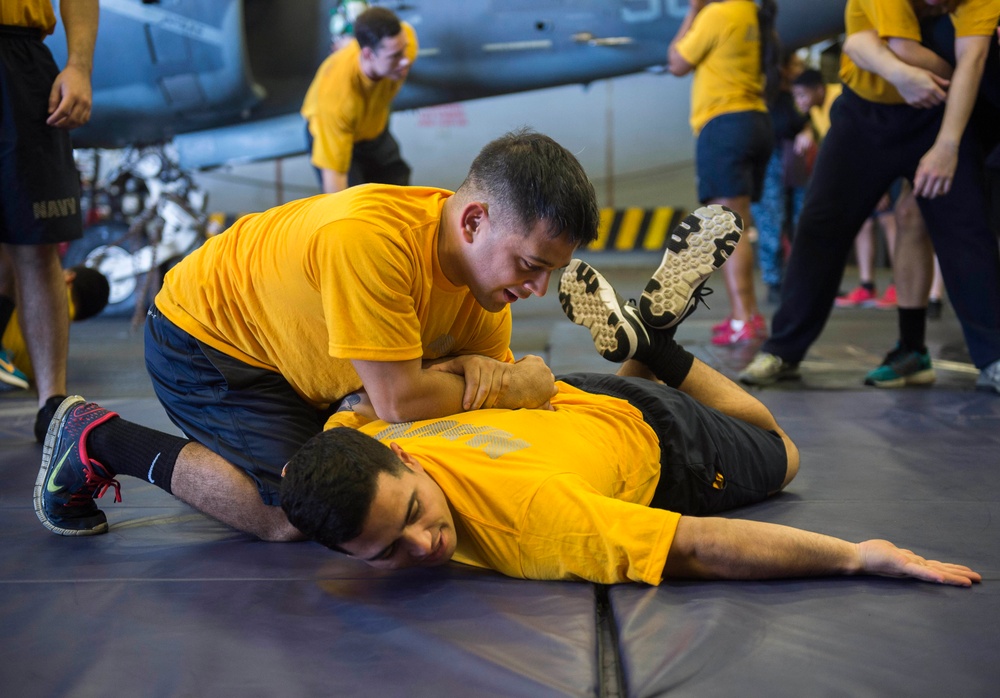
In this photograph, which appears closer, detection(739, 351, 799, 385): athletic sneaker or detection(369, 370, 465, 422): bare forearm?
detection(369, 370, 465, 422): bare forearm

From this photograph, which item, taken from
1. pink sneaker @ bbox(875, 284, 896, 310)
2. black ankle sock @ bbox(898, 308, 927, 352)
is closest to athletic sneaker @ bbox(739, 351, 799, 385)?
black ankle sock @ bbox(898, 308, 927, 352)

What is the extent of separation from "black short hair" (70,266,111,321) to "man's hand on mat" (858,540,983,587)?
2844 mm

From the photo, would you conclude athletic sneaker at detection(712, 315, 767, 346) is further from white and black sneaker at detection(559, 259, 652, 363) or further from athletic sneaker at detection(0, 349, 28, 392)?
athletic sneaker at detection(0, 349, 28, 392)

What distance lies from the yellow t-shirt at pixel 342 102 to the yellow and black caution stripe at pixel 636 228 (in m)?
4.02

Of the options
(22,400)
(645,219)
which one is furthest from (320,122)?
(645,219)

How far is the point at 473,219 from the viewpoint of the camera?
5.14 feet

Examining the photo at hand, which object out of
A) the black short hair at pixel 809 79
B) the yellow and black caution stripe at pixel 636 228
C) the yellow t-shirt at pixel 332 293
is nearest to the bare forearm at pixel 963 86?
the yellow t-shirt at pixel 332 293

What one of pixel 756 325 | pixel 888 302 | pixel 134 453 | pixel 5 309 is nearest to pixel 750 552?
pixel 134 453

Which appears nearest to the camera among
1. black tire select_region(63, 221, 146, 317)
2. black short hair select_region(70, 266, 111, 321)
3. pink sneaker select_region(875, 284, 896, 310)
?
black short hair select_region(70, 266, 111, 321)

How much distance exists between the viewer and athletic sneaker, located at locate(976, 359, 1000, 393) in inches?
111

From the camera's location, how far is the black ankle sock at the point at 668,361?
1997 millimetres

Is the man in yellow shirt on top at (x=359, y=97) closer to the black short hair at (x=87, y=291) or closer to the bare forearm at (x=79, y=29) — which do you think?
the black short hair at (x=87, y=291)

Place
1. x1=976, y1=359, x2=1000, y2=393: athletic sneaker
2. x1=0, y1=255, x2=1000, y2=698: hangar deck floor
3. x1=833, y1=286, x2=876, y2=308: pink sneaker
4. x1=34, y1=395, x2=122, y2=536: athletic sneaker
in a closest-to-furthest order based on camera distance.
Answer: x1=0, y1=255, x2=1000, y2=698: hangar deck floor
x1=34, y1=395, x2=122, y2=536: athletic sneaker
x1=976, y1=359, x2=1000, y2=393: athletic sneaker
x1=833, y1=286, x2=876, y2=308: pink sneaker

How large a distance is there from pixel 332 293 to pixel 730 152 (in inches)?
116
